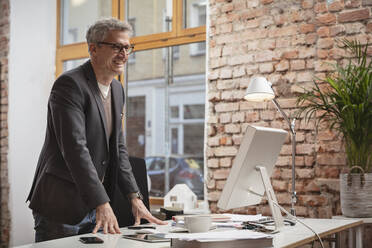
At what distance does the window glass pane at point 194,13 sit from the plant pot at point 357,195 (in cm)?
185

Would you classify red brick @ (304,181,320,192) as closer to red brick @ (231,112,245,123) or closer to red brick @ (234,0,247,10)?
red brick @ (231,112,245,123)

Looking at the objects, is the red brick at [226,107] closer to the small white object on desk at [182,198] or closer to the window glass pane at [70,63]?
the small white object on desk at [182,198]

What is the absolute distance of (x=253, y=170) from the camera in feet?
6.80

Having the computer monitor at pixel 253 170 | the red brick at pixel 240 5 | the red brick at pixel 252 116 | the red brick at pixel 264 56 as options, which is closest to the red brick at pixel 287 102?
the red brick at pixel 252 116

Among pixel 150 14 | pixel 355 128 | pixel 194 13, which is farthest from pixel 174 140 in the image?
pixel 355 128

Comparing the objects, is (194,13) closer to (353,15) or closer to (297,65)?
(297,65)

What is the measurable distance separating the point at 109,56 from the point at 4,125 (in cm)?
299

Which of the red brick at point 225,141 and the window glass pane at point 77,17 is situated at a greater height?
the window glass pane at point 77,17

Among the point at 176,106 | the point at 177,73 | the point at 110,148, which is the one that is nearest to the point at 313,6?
the point at 110,148

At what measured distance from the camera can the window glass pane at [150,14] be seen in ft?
14.2

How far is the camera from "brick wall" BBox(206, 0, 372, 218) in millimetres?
3205

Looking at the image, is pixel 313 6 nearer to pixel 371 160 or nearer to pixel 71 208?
pixel 371 160

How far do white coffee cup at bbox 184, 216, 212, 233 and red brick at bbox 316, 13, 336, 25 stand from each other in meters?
1.96

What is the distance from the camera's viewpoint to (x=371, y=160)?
292 centimetres
